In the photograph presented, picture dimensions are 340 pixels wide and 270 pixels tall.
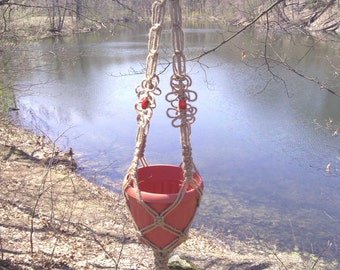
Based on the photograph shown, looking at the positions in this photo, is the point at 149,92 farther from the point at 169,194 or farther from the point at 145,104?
the point at 169,194

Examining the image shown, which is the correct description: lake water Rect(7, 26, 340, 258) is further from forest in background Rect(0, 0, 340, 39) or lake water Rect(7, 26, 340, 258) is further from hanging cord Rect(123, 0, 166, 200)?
hanging cord Rect(123, 0, 166, 200)

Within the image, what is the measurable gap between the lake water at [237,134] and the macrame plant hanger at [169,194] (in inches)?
87.3

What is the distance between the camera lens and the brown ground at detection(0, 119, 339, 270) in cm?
386

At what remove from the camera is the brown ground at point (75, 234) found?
3.86m

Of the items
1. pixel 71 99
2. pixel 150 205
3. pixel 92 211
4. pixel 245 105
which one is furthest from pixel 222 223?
pixel 71 99

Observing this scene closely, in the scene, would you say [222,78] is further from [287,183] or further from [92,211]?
[92,211]

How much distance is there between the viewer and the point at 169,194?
1.65 meters

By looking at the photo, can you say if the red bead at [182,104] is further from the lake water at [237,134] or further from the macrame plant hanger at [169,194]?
the lake water at [237,134]

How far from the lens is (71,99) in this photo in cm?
1283

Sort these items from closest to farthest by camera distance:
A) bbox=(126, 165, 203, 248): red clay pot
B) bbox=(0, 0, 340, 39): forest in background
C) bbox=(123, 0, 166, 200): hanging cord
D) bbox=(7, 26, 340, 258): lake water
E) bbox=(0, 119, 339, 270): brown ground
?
bbox=(126, 165, 203, 248): red clay pot, bbox=(123, 0, 166, 200): hanging cord, bbox=(0, 119, 339, 270): brown ground, bbox=(0, 0, 340, 39): forest in background, bbox=(7, 26, 340, 258): lake water

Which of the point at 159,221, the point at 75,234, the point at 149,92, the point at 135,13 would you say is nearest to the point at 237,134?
the point at 75,234

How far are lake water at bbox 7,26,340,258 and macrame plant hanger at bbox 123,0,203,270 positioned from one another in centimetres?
222

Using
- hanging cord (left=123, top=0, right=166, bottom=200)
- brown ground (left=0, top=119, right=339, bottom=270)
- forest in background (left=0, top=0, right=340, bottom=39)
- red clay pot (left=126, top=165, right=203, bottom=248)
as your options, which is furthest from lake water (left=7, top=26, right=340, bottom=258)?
red clay pot (left=126, top=165, right=203, bottom=248)

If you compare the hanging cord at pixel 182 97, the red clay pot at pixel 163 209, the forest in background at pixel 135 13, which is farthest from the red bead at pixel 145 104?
the forest in background at pixel 135 13
